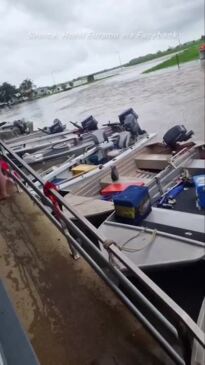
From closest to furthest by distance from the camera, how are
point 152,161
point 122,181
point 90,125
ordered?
point 122,181 → point 152,161 → point 90,125

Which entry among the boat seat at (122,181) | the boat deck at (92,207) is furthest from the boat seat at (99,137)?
the boat deck at (92,207)

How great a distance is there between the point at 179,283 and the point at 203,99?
1128 cm

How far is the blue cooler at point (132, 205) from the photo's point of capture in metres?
3.32

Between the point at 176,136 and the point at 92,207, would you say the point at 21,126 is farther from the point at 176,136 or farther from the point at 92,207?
the point at 92,207

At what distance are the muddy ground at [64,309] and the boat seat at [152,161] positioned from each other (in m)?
3.25

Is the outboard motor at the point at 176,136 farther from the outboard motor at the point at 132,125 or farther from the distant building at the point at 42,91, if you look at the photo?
the distant building at the point at 42,91

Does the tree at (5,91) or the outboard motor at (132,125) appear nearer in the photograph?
the outboard motor at (132,125)

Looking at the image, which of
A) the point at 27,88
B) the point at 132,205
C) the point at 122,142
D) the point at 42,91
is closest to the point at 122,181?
the point at 132,205

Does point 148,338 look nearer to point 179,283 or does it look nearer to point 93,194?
point 179,283

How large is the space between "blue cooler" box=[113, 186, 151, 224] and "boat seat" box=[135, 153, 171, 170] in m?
1.77

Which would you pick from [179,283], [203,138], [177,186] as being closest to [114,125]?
[203,138]

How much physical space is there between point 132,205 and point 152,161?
7.05 ft

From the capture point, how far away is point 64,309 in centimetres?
158

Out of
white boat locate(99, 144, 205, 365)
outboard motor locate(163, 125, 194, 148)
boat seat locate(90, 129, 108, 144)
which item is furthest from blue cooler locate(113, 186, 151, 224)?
boat seat locate(90, 129, 108, 144)
